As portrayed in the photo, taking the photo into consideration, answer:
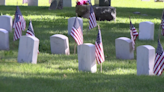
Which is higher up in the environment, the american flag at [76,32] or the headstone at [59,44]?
the american flag at [76,32]

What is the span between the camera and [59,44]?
428 inches

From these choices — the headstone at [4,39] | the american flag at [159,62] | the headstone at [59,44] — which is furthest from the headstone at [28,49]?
the american flag at [159,62]

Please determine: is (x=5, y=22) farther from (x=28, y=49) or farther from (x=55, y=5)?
(x=55, y=5)

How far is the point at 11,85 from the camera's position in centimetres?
634

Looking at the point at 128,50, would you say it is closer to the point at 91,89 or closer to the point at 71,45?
the point at 71,45

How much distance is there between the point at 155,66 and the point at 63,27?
8966mm

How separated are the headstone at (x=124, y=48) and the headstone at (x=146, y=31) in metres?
3.54

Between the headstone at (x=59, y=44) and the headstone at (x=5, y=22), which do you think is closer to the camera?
the headstone at (x=59, y=44)

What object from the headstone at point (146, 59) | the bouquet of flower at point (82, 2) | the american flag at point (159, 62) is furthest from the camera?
the bouquet of flower at point (82, 2)

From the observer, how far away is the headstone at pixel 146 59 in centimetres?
798

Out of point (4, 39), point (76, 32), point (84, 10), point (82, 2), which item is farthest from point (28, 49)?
point (82, 2)

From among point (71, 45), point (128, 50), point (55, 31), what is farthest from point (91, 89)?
point (55, 31)

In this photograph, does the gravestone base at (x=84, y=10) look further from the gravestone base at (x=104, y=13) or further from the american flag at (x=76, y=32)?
the american flag at (x=76, y=32)

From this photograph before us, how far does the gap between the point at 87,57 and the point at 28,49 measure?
1.76 metres
